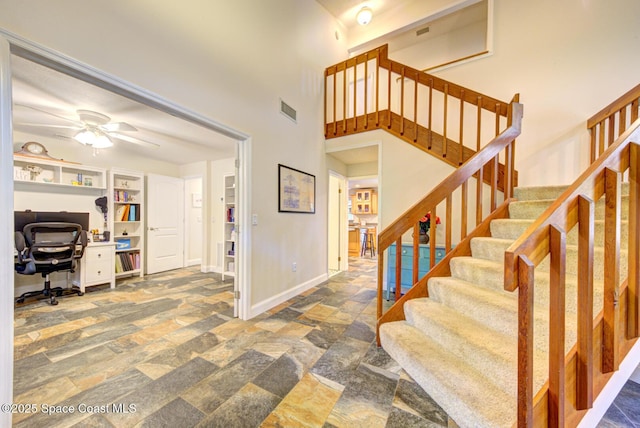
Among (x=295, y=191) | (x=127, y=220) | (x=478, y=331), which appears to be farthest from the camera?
(x=127, y=220)

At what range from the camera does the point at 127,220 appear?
419 cm

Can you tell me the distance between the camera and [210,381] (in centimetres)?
158

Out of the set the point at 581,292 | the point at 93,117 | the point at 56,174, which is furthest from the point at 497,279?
the point at 56,174

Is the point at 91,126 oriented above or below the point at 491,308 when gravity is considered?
above

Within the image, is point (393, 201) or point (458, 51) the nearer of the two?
point (393, 201)

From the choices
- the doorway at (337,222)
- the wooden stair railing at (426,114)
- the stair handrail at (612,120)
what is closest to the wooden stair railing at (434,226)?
the wooden stair railing at (426,114)

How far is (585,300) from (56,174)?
19.2ft

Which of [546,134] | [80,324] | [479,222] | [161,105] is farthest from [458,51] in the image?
[80,324]

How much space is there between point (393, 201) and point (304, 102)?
202 cm

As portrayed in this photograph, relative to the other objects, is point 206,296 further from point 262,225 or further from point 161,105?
point 161,105

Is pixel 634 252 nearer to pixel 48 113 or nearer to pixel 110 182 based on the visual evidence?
pixel 48 113

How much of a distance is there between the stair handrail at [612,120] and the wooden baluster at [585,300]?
2393 millimetres

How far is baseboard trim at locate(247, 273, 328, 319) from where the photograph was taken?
103 inches

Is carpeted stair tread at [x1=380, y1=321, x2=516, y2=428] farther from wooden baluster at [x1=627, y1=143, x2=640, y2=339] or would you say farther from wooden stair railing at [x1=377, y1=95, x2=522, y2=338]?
wooden baluster at [x1=627, y1=143, x2=640, y2=339]
